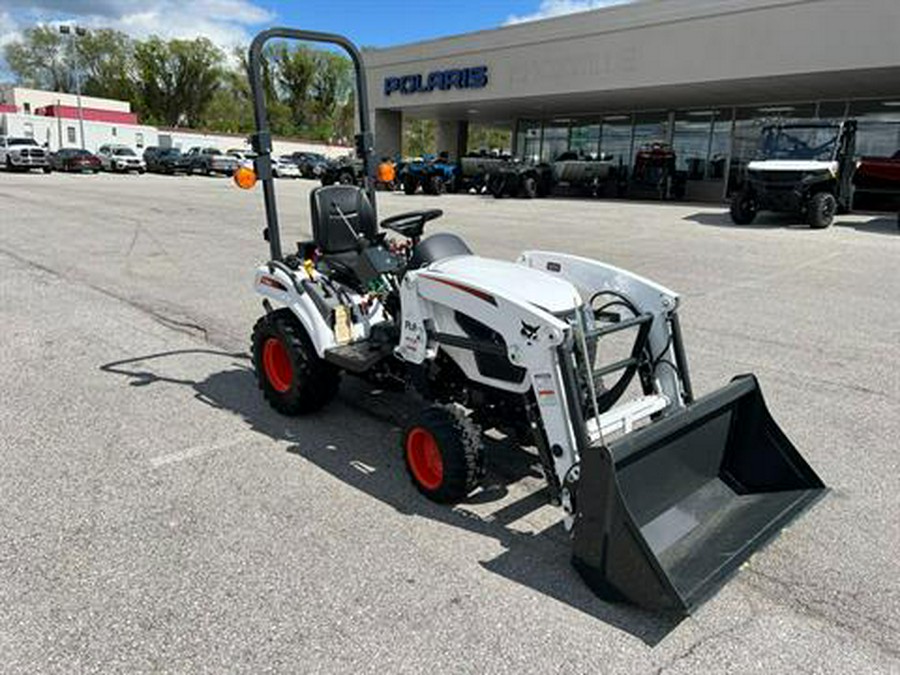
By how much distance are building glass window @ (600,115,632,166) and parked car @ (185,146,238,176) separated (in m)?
19.6

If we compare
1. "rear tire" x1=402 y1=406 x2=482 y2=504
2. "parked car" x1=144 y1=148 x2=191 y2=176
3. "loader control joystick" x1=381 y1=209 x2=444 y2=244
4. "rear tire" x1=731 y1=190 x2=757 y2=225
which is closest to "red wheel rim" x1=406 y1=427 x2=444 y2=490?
"rear tire" x1=402 y1=406 x2=482 y2=504

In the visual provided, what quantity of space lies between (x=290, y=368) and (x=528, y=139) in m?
30.5

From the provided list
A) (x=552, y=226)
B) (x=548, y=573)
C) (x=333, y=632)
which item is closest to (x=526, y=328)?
(x=548, y=573)

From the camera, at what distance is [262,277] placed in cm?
450

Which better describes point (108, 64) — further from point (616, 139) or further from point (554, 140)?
point (616, 139)

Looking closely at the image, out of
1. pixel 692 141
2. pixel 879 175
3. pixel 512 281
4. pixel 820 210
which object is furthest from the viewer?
pixel 692 141

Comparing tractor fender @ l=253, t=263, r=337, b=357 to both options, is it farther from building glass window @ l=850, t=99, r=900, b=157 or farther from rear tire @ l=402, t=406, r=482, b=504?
building glass window @ l=850, t=99, r=900, b=157

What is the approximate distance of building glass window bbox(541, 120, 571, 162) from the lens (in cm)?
3052

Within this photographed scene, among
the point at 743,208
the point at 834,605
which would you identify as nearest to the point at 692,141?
the point at 743,208

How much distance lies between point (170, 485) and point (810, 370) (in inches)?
187

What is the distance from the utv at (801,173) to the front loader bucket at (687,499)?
45.2ft

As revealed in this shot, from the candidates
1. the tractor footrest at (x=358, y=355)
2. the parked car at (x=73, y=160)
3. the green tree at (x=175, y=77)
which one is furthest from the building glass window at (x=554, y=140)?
the green tree at (x=175, y=77)

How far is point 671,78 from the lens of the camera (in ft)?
70.3

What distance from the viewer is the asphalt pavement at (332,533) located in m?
2.39
